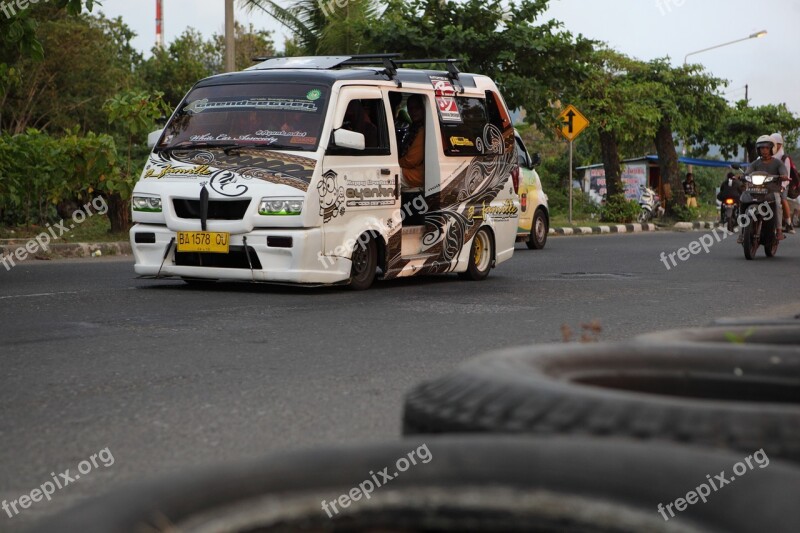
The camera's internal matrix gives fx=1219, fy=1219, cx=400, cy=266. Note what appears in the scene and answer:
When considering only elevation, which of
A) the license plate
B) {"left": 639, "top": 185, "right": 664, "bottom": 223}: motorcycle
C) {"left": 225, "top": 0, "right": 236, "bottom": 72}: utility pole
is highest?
{"left": 225, "top": 0, "right": 236, "bottom": 72}: utility pole

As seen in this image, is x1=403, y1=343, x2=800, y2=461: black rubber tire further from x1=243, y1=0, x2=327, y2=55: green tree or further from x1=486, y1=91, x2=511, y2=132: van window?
x1=243, y1=0, x2=327, y2=55: green tree

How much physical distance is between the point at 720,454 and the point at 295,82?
902 centimetres

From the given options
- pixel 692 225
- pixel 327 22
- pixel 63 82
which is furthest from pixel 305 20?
pixel 692 225

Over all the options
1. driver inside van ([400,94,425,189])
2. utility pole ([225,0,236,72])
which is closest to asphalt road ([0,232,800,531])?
driver inside van ([400,94,425,189])

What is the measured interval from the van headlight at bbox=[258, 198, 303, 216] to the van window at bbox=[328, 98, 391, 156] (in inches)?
42.9

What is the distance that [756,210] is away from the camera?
16250mm

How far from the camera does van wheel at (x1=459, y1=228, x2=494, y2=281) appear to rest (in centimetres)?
1250

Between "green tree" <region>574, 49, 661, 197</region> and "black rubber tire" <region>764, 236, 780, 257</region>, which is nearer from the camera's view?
"black rubber tire" <region>764, 236, 780, 257</region>

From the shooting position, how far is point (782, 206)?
16.7 m

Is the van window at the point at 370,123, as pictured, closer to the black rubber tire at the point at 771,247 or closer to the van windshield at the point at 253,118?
the van windshield at the point at 253,118

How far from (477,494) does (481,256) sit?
35.6 feet

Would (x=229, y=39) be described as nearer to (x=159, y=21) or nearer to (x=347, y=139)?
(x=347, y=139)

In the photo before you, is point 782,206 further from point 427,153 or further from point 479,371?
point 479,371

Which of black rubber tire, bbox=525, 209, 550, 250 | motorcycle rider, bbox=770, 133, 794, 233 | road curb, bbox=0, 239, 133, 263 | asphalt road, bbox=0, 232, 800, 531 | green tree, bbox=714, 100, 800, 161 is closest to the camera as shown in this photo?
asphalt road, bbox=0, 232, 800, 531
